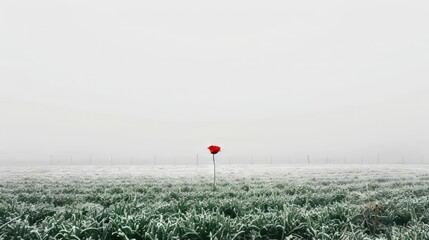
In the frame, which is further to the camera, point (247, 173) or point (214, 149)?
point (247, 173)

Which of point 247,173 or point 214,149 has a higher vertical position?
point 214,149

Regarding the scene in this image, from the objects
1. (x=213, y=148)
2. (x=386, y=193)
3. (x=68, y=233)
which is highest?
(x=213, y=148)

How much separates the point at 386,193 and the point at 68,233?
11917 millimetres

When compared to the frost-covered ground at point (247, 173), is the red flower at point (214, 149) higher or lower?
higher

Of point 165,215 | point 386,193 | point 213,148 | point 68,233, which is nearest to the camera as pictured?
point 68,233

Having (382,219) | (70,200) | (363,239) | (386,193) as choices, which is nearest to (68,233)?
(363,239)

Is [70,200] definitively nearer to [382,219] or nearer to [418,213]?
[382,219]

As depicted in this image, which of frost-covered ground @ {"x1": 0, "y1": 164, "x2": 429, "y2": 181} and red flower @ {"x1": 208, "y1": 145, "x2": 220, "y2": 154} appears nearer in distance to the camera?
red flower @ {"x1": 208, "y1": 145, "x2": 220, "y2": 154}

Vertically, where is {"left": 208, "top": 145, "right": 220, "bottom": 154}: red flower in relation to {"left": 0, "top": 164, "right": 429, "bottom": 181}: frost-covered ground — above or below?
above

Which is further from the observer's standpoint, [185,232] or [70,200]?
[70,200]

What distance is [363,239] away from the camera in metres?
5.11

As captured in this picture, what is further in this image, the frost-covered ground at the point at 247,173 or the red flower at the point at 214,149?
the frost-covered ground at the point at 247,173

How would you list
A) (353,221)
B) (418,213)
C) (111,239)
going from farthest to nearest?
(418,213) < (353,221) < (111,239)

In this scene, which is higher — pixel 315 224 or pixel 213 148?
pixel 213 148
